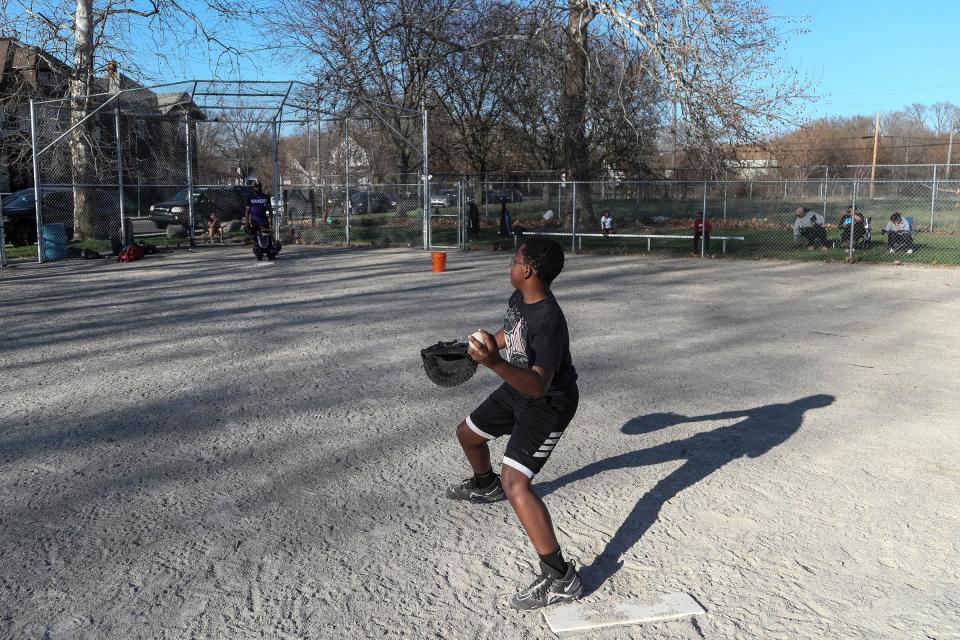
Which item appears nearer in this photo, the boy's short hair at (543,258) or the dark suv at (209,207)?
the boy's short hair at (543,258)

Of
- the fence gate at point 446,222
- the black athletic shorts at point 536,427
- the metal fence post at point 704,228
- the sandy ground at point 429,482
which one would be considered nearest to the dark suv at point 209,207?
the fence gate at point 446,222

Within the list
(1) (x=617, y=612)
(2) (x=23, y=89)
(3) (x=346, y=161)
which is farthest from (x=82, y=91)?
(1) (x=617, y=612)

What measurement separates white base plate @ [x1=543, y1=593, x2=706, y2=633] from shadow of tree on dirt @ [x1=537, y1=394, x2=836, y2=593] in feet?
0.57

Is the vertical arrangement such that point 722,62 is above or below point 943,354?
above

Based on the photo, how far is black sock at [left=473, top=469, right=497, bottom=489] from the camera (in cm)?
430

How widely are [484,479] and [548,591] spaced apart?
109cm

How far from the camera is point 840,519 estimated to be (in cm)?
412

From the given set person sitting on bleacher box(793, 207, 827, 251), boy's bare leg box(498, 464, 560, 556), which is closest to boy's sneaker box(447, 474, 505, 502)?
boy's bare leg box(498, 464, 560, 556)

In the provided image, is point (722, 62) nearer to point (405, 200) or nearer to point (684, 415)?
point (405, 200)

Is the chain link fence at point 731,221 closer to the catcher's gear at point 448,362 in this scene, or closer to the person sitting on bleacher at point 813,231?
the person sitting on bleacher at point 813,231

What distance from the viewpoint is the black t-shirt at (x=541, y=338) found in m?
3.38

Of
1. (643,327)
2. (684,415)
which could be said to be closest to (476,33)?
(643,327)

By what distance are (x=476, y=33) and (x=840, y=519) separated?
2366 cm

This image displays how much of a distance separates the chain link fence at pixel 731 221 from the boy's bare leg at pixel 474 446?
15.3 meters
